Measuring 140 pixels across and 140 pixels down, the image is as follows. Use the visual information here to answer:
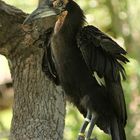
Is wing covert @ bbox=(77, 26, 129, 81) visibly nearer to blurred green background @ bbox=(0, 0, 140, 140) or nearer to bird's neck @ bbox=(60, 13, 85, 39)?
bird's neck @ bbox=(60, 13, 85, 39)

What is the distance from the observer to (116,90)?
3377mm

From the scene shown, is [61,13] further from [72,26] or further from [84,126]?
[84,126]

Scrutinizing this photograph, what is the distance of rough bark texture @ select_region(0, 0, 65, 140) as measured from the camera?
390cm

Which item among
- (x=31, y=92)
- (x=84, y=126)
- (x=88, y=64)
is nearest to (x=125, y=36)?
(x=31, y=92)

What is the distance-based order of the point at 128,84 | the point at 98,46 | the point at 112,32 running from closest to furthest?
the point at 98,46, the point at 128,84, the point at 112,32

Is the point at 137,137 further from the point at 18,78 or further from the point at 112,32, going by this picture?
the point at 18,78

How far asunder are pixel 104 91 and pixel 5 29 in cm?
83

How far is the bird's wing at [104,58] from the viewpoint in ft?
11.0

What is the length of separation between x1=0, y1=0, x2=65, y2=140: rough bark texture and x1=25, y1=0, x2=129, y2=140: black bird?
17.8 inches

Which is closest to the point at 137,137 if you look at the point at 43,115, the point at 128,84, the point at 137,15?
the point at 128,84

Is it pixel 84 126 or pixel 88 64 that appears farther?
pixel 84 126

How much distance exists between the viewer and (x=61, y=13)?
11.3ft

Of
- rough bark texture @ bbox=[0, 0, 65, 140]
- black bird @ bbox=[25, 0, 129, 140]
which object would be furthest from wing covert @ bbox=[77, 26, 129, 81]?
rough bark texture @ bbox=[0, 0, 65, 140]

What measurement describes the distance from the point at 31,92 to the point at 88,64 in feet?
2.47
